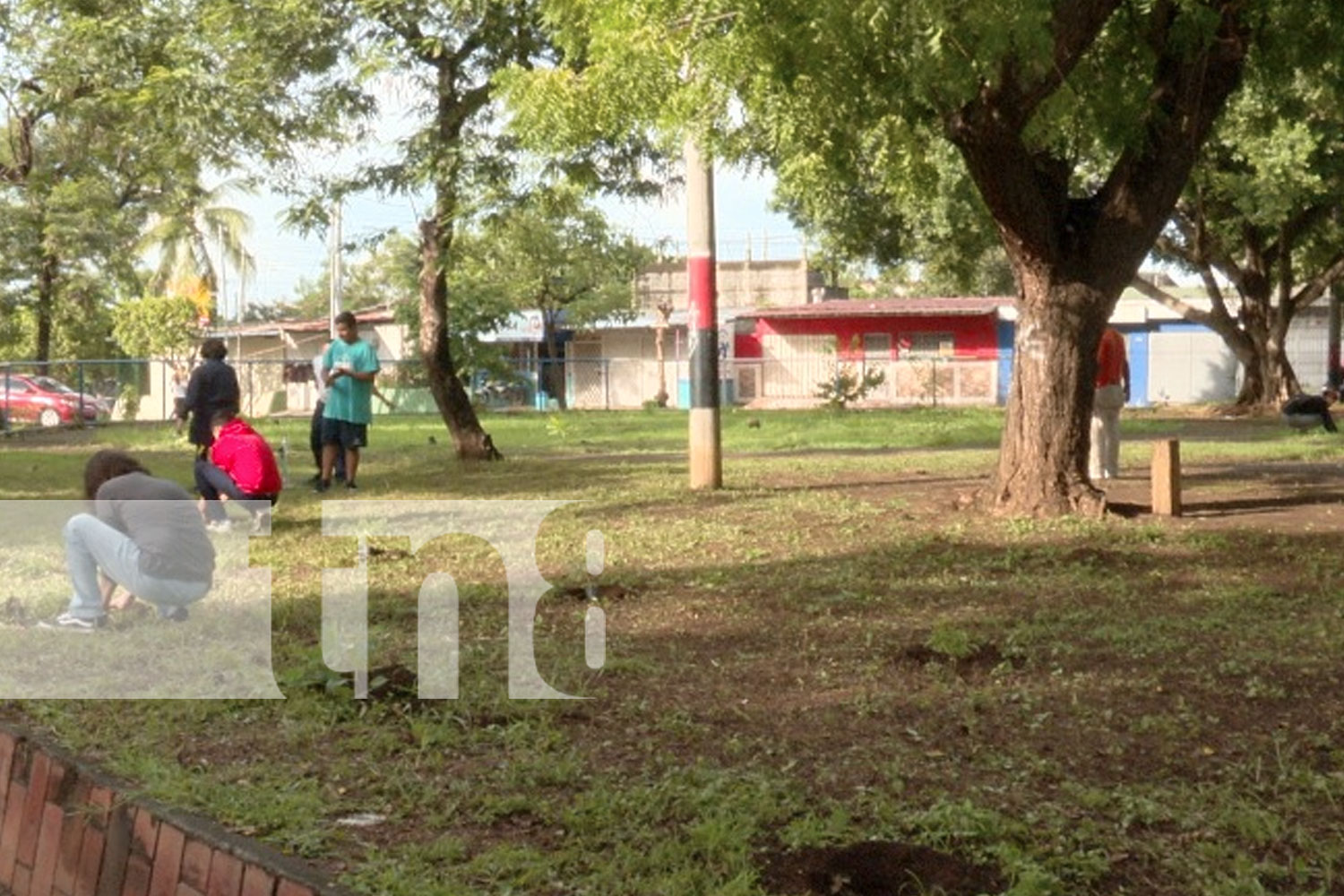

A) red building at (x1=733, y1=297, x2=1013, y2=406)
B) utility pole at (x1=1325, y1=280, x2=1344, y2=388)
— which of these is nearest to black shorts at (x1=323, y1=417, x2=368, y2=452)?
utility pole at (x1=1325, y1=280, x2=1344, y2=388)

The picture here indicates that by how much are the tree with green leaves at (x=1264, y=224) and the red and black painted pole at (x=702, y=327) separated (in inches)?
345

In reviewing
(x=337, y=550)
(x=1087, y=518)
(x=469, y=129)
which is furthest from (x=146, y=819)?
(x=469, y=129)

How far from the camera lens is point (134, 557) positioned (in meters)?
7.85

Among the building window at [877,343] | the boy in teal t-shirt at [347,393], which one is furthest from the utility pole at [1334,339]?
the boy in teal t-shirt at [347,393]

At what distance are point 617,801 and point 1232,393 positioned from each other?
46575mm

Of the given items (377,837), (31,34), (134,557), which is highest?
(31,34)

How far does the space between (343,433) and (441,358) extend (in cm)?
447

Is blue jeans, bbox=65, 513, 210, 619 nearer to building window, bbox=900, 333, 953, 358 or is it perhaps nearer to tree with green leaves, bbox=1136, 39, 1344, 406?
tree with green leaves, bbox=1136, 39, 1344, 406

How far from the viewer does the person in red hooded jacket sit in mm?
12062

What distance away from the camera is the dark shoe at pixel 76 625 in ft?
25.8

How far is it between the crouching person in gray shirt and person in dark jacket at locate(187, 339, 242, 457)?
533 centimetres

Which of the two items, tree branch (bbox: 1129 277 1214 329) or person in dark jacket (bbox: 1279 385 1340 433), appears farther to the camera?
tree branch (bbox: 1129 277 1214 329)

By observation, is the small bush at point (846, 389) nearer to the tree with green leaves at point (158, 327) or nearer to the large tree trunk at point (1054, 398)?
the tree with green leaves at point (158, 327)

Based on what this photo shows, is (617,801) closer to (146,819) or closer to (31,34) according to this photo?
(146,819)
